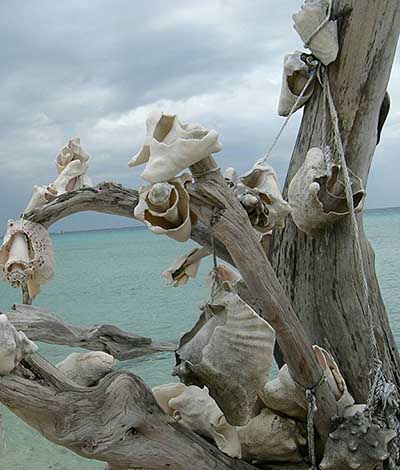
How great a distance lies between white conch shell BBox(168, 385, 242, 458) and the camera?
1.43 metres

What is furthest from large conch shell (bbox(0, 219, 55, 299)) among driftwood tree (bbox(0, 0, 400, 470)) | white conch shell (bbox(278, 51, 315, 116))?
white conch shell (bbox(278, 51, 315, 116))

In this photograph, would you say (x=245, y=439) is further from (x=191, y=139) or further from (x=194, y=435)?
(x=191, y=139)

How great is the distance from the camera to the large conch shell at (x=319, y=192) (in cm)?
151

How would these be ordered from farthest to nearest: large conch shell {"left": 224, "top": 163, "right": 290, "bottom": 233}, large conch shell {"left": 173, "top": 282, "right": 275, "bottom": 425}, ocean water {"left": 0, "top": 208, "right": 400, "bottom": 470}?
1. ocean water {"left": 0, "top": 208, "right": 400, "bottom": 470}
2. large conch shell {"left": 224, "top": 163, "right": 290, "bottom": 233}
3. large conch shell {"left": 173, "top": 282, "right": 275, "bottom": 425}

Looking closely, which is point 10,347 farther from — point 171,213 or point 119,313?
point 119,313

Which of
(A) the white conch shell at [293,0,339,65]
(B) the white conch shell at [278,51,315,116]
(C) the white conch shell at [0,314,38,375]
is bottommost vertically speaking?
(C) the white conch shell at [0,314,38,375]

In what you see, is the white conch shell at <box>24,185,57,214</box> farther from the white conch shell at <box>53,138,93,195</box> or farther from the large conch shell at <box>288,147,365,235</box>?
the large conch shell at <box>288,147,365,235</box>

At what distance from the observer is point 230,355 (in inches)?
49.1

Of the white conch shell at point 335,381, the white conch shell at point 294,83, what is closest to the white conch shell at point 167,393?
the white conch shell at point 335,381

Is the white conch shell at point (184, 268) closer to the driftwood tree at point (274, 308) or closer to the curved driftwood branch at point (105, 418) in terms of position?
the driftwood tree at point (274, 308)

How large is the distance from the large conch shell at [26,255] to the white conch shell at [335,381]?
26.1 inches

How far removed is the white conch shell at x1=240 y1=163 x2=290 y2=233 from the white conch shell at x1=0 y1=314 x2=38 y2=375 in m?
0.52

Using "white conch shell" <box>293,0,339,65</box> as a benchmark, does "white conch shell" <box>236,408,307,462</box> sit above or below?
below

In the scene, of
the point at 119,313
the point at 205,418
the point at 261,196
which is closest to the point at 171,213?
the point at 261,196
